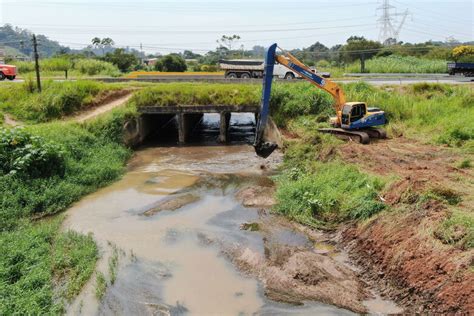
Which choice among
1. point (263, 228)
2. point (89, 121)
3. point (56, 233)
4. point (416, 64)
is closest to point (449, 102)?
point (263, 228)

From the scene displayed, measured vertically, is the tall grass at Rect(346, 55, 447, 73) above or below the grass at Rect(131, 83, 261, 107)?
above

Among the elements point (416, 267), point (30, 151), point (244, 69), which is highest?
point (244, 69)

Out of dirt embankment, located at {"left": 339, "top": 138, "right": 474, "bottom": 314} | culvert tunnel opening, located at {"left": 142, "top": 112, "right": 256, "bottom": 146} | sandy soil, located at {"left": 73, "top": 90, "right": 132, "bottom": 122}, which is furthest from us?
culvert tunnel opening, located at {"left": 142, "top": 112, "right": 256, "bottom": 146}

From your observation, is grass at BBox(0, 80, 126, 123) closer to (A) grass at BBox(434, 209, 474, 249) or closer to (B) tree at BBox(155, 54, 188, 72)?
(A) grass at BBox(434, 209, 474, 249)

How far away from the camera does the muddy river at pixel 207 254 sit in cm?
954

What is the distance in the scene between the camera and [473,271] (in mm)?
8672

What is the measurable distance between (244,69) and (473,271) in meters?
31.5

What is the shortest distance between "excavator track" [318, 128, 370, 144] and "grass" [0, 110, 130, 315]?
980 centimetres

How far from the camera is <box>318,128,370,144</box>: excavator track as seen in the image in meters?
19.5

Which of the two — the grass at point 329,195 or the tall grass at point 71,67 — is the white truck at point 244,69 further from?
the grass at point 329,195

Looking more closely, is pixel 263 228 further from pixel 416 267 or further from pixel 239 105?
pixel 239 105

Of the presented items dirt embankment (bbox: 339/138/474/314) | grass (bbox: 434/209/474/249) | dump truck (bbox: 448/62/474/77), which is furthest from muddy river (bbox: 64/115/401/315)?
dump truck (bbox: 448/62/474/77)

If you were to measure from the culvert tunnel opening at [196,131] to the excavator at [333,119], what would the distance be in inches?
286

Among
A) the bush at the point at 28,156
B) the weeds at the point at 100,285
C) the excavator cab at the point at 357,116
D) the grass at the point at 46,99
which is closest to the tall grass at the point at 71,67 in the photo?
the grass at the point at 46,99
